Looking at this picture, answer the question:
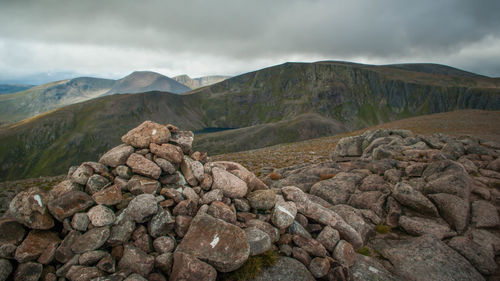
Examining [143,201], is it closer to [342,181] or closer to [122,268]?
[122,268]

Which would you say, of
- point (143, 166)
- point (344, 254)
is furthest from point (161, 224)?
point (344, 254)

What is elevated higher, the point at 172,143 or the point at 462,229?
the point at 172,143

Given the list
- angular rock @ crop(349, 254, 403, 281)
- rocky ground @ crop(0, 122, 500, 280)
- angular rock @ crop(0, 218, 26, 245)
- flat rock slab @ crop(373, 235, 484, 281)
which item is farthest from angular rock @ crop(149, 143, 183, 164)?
flat rock slab @ crop(373, 235, 484, 281)

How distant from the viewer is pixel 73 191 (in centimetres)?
969

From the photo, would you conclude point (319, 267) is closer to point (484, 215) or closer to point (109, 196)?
point (109, 196)

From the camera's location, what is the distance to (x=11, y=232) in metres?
8.60

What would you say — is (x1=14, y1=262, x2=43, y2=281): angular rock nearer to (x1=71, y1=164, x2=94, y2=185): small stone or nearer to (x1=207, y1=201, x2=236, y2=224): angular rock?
(x1=71, y1=164, x2=94, y2=185): small stone

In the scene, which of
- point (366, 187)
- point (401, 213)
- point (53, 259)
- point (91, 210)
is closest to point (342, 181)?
point (366, 187)

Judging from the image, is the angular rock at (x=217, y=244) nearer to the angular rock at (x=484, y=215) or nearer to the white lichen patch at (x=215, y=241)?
the white lichen patch at (x=215, y=241)

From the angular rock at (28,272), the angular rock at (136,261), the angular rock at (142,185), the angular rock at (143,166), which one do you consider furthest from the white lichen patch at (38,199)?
the angular rock at (136,261)

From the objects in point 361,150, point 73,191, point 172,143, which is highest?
point 172,143

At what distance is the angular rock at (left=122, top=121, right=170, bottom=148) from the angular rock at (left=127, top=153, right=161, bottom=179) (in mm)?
1161

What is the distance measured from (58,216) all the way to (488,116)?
14365 cm

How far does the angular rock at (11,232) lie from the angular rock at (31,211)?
7.9 inches
